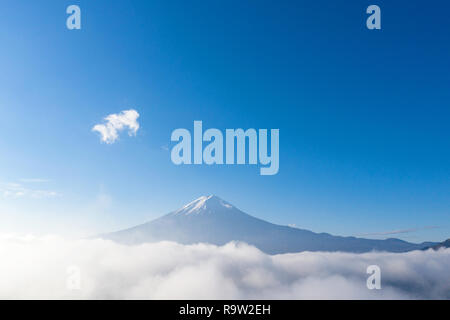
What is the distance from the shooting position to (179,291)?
34.4ft

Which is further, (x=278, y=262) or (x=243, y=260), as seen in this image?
(x=278, y=262)
